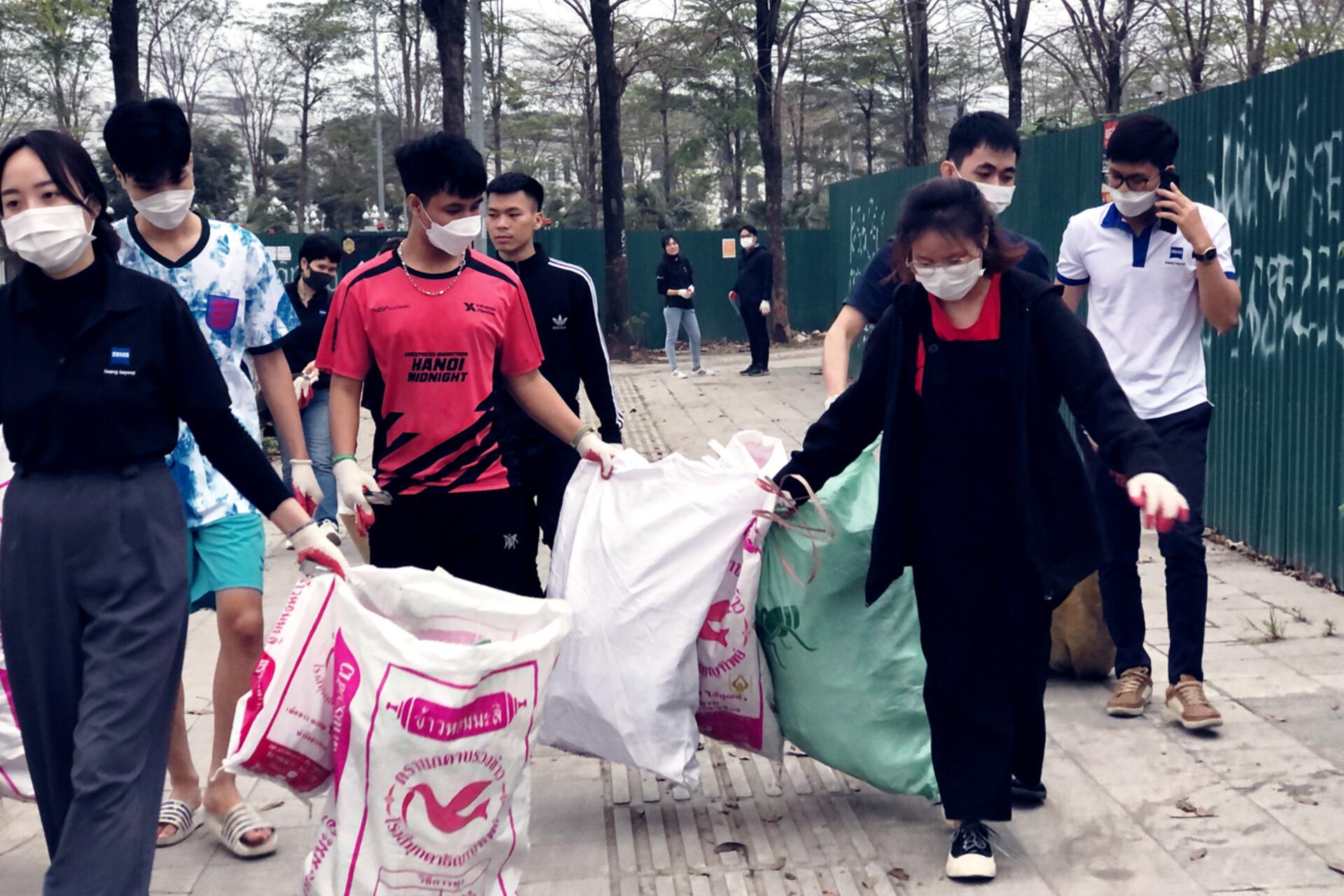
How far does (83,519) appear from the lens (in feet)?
10.5

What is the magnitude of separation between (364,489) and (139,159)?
108cm

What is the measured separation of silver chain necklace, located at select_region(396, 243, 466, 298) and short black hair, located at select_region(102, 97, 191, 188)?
64cm

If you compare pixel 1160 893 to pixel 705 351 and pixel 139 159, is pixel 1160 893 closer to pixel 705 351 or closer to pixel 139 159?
pixel 139 159

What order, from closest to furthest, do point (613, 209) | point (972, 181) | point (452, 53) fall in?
point (972, 181), point (452, 53), point (613, 209)

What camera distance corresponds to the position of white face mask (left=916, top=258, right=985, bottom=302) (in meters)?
3.81

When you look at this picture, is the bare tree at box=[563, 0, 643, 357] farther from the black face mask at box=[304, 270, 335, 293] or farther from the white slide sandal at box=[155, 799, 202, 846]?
the white slide sandal at box=[155, 799, 202, 846]

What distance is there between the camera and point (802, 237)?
29188 mm

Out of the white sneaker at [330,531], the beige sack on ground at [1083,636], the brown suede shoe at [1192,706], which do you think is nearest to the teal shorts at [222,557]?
the white sneaker at [330,531]

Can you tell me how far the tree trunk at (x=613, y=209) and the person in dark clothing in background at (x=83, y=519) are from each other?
2151 cm

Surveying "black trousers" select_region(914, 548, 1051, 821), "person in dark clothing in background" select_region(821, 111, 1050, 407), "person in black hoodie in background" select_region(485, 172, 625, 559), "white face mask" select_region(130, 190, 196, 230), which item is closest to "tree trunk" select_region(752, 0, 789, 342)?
"person in black hoodie in background" select_region(485, 172, 625, 559)

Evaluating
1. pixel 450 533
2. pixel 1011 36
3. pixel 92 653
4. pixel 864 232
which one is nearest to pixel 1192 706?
pixel 450 533

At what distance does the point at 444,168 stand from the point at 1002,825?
2418 millimetres

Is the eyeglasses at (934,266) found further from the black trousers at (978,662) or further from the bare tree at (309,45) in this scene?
the bare tree at (309,45)

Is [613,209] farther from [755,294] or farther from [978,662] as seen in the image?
[978,662]
